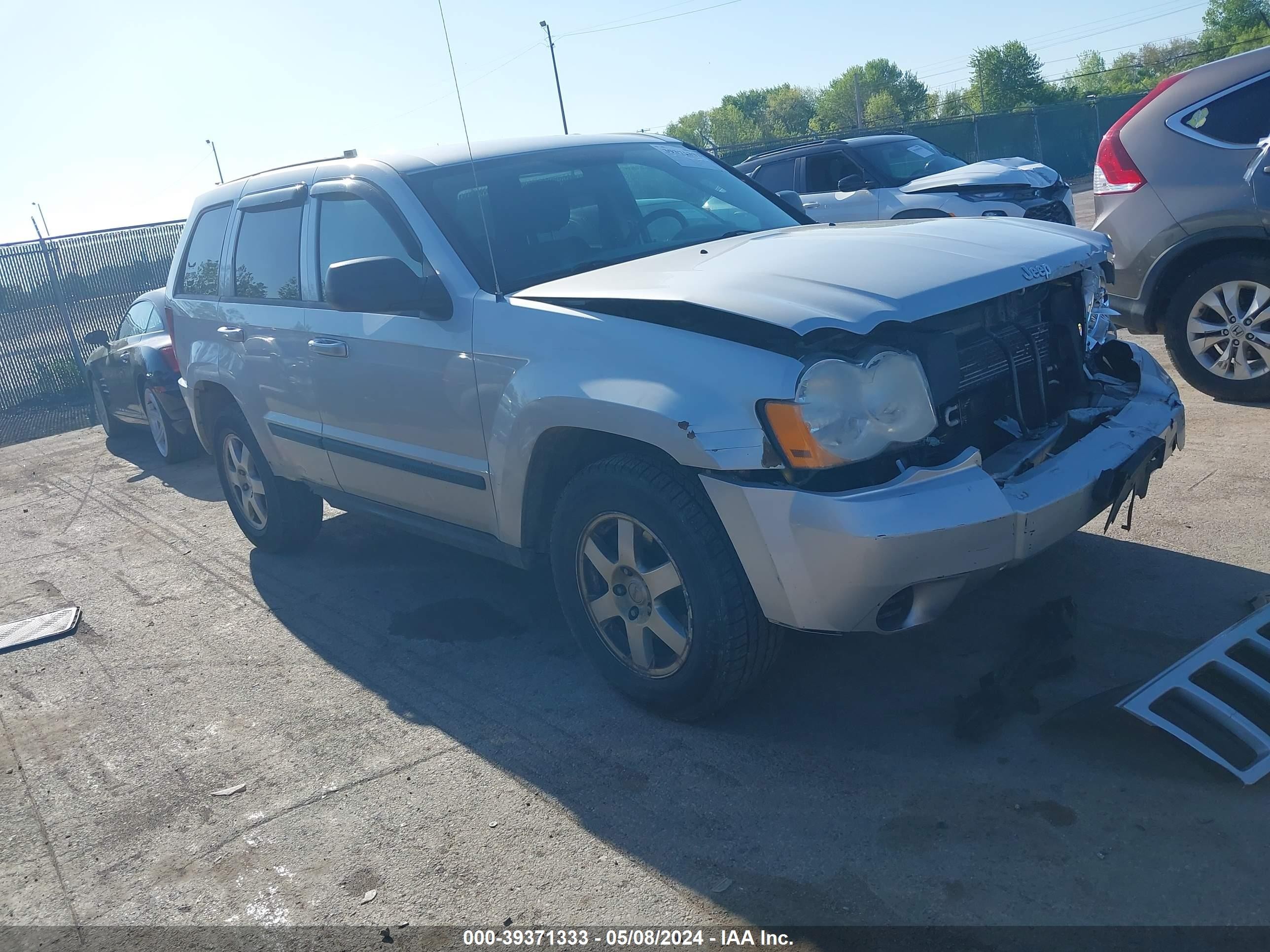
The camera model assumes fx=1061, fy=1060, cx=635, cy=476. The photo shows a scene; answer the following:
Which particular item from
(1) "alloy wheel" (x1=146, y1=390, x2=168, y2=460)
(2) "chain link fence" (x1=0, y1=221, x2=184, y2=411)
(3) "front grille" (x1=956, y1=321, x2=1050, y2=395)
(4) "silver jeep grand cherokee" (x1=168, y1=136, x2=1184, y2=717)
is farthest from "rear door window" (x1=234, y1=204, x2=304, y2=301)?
(2) "chain link fence" (x1=0, y1=221, x2=184, y2=411)

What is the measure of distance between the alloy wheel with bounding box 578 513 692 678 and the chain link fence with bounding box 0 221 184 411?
Result: 13.7 m

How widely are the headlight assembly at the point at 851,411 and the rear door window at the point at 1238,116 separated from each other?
426 cm

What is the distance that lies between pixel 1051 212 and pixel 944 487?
32.7 ft

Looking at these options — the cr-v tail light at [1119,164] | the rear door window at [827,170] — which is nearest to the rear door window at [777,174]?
the rear door window at [827,170]

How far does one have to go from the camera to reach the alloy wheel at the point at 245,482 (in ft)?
19.1

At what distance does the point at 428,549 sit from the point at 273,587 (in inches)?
32.8

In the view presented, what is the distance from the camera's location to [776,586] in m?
3.02

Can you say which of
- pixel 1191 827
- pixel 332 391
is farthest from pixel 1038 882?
pixel 332 391

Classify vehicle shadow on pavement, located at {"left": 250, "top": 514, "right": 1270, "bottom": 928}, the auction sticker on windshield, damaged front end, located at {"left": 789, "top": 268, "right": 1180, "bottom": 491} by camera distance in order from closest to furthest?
vehicle shadow on pavement, located at {"left": 250, "top": 514, "right": 1270, "bottom": 928}, damaged front end, located at {"left": 789, "top": 268, "right": 1180, "bottom": 491}, the auction sticker on windshield

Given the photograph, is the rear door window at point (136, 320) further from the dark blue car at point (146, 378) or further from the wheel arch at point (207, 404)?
the wheel arch at point (207, 404)

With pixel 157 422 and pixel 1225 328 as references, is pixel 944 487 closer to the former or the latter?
pixel 1225 328

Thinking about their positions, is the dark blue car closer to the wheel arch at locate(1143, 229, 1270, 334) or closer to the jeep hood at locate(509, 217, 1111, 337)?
the jeep hood at locate(509, 217, 1111, 337)

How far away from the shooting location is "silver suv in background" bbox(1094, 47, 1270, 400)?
5938 mm

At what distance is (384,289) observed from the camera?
12.6ft
